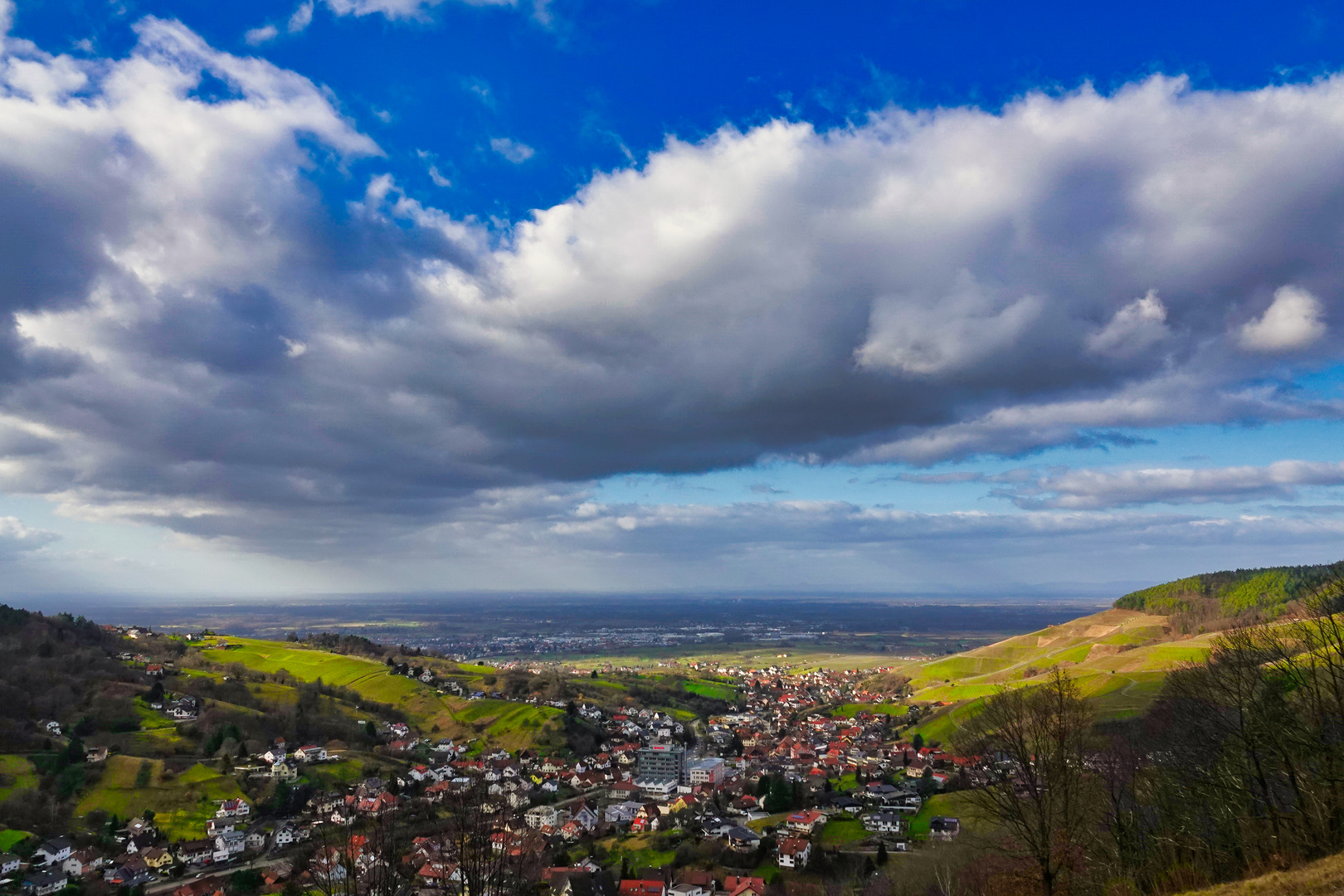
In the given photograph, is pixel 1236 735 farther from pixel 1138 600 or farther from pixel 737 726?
pixel 1138 600

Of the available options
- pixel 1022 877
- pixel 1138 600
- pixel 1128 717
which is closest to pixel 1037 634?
pixel 1138 600

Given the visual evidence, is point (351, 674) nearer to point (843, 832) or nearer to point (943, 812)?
point (843, 832)

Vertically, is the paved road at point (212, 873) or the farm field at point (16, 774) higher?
the farm field at point (16, 774)

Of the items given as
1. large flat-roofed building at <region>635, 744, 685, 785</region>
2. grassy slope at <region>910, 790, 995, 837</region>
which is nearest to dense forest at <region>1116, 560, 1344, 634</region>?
grassy slope at <region>910, 790, 995, 837</region>

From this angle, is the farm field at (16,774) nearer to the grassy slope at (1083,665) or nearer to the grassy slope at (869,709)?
the grassy slope at (1083,665)

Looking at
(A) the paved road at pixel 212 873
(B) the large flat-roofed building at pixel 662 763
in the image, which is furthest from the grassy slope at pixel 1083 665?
(A) the paved road at pixel 212 873
